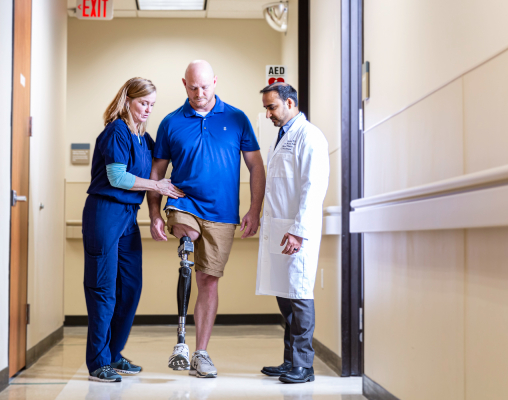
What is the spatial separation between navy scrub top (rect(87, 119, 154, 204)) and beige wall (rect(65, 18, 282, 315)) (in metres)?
2.15

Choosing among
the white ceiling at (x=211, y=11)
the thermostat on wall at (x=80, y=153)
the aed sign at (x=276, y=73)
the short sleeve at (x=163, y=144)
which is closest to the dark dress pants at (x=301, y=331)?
the short sleeve at (x=163, y=144)

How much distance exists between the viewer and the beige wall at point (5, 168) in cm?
247

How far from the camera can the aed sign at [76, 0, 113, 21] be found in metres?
4.12

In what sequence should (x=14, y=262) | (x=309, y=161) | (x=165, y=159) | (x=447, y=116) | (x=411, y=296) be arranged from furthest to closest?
(x=165, y=159), (x=14, y=262), (x=309, y=161), (x=411, y=296), (x=447, y=116)

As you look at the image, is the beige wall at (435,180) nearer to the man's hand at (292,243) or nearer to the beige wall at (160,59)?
the man's hand at (292,243)

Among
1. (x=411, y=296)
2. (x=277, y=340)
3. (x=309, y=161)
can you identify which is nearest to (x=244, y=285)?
(x=277, y=340)

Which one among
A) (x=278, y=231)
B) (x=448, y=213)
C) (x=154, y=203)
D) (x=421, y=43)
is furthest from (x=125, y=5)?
(x=448, y=213)

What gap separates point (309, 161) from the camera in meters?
2.48

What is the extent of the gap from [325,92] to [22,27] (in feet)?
5.50

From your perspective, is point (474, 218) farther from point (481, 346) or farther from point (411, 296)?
point (411, 296)

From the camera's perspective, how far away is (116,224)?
8.54 ft

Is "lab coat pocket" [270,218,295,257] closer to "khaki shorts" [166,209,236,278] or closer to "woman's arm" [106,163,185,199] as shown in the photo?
"khaki shorts" [166,209,236,278]

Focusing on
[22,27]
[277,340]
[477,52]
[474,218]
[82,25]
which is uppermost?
[82,25]

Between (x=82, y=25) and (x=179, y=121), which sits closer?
(x=179, y=121)
